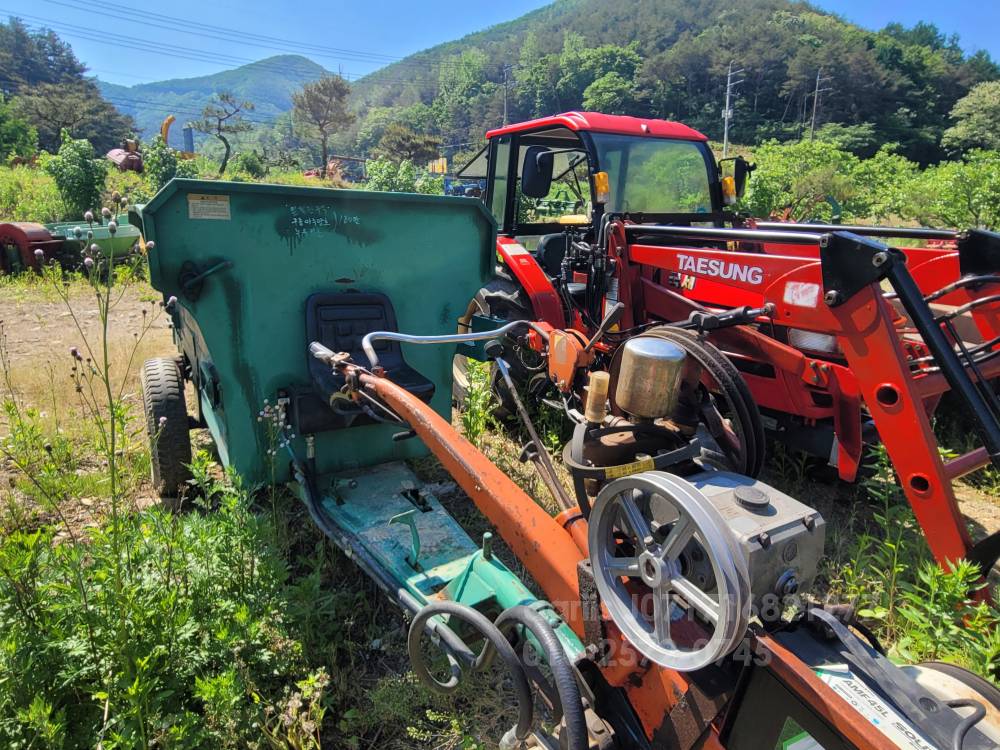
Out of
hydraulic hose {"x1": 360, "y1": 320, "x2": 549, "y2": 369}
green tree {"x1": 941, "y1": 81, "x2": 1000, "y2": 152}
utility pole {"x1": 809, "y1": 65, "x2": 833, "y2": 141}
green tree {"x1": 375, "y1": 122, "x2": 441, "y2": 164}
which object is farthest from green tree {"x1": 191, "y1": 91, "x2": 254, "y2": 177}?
utility pole {"x1": 809, "y1": 65, "x2": 833, "y2": 141}

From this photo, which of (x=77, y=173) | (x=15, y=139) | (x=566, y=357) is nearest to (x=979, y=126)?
(x=77, y=173)

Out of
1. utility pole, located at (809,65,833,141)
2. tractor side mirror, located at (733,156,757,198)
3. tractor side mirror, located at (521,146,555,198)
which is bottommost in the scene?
tractor side mirror, located at (521,146,555,198)

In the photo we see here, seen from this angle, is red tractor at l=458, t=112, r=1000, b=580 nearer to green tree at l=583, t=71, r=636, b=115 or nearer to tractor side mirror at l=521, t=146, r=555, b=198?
tractor side mirror at l=521, t=146, r=555, b=198

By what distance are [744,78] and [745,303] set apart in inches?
3557

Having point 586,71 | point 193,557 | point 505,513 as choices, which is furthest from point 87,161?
point 586,71

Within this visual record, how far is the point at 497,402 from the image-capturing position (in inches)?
192

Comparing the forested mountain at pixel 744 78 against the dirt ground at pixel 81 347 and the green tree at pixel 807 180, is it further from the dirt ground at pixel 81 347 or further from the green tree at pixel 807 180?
the dirt ground at pixel 81 347

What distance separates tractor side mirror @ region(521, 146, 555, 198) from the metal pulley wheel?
327 centimetres

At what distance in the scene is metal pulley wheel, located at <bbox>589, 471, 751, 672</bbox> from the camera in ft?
3.89

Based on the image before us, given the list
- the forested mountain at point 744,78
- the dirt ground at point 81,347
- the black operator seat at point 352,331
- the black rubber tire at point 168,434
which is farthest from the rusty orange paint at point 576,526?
the forested mountain at point 744,78

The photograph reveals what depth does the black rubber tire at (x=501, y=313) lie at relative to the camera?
15.7 ft

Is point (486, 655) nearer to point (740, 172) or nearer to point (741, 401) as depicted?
point (741, 401)

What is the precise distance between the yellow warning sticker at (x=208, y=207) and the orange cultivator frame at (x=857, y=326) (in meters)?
2.64

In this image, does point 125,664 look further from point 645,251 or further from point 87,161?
point 87,161
